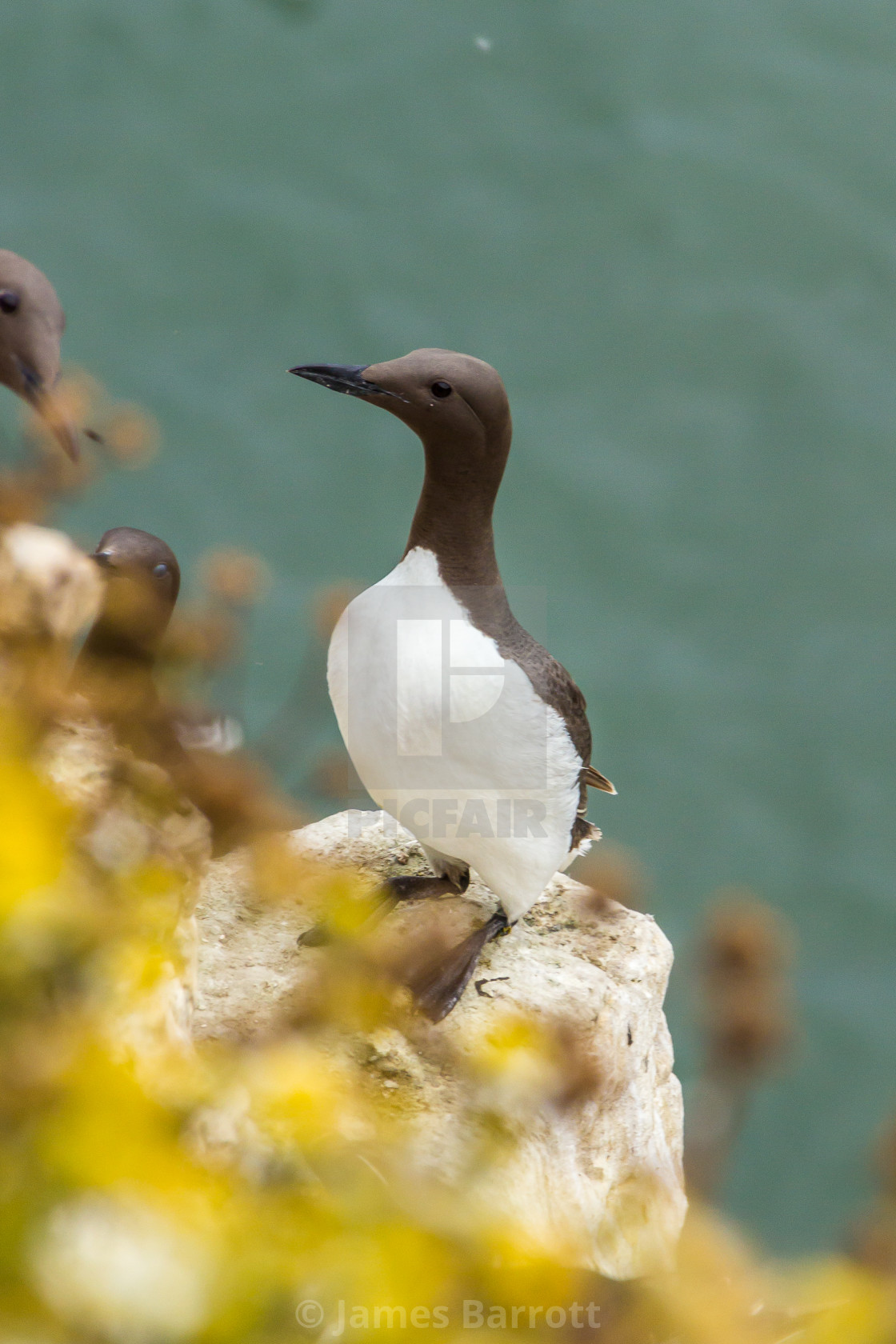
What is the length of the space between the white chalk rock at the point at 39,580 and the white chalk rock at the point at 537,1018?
1306 millimetres

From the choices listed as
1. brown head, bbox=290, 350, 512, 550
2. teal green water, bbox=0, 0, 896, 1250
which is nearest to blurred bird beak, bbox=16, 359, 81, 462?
brown head, bbox=290, 350, 512, 550

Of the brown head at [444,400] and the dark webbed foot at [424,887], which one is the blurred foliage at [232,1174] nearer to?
the brown head at [444,400]

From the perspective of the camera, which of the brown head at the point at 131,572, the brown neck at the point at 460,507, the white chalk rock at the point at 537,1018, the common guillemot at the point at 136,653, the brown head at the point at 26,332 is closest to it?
the common guillemot at the point at 136,653

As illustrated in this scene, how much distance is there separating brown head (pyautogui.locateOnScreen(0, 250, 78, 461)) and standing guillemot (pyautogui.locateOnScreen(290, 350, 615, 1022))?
2.92 ft

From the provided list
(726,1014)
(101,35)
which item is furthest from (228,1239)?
(101,35)

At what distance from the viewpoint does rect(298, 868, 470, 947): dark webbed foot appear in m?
3.80

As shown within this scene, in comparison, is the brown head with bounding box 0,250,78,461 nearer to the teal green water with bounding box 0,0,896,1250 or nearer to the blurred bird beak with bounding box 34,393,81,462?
the blurred bird beak with bounding box 34,393,81,462

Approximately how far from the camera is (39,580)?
149cm

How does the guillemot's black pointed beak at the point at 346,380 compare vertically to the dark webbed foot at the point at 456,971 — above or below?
above

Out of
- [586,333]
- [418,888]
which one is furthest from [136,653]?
[586,333]

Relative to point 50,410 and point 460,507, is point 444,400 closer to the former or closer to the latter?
point 460,507

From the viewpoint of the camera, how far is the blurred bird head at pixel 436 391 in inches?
124

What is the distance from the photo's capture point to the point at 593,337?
26.1 ft

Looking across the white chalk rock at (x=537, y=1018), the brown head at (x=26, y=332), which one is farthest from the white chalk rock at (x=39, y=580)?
the white chalk rock at (x=537, y=1018)
